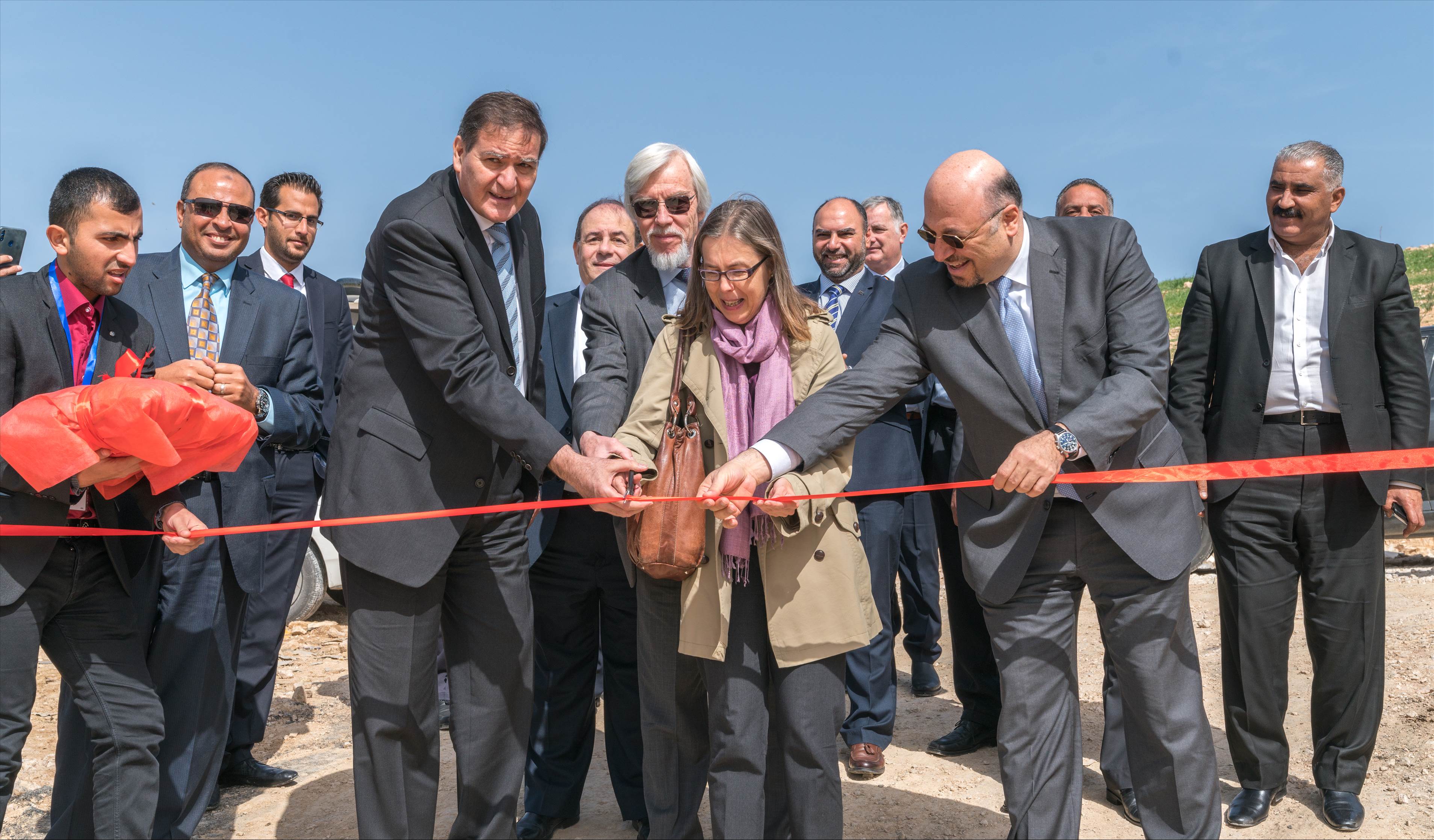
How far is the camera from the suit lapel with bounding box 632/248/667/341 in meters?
Answer: 4.02

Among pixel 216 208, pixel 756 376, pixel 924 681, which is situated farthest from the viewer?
pixel 924 681

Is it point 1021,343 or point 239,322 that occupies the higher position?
point 239,322

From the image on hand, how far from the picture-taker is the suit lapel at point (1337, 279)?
4520 millimetres

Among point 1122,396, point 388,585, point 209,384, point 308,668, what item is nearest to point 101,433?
point 209,384

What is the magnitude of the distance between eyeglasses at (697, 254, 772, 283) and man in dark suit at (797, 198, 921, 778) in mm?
1555

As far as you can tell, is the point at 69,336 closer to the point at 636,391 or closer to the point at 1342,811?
the point at 636,391

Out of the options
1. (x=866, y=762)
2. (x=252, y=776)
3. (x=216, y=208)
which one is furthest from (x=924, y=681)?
(x=216, y=208)

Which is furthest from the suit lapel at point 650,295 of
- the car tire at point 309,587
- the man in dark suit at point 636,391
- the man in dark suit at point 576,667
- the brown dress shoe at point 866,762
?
the car tire at point 309,587

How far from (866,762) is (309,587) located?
4.95 meters

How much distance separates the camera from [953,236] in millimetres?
3463

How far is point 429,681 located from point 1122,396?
2372mm

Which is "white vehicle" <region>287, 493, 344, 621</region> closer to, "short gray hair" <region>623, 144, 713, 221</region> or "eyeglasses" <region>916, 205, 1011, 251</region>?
"short gray hair" <region>623, 144, 713, 221</region>

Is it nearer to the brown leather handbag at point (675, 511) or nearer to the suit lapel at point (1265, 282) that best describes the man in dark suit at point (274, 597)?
the brown leather handbag at point (675, 511)

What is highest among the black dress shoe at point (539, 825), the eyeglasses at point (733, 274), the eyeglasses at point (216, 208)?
the eyeglasses at point (216, 208)
